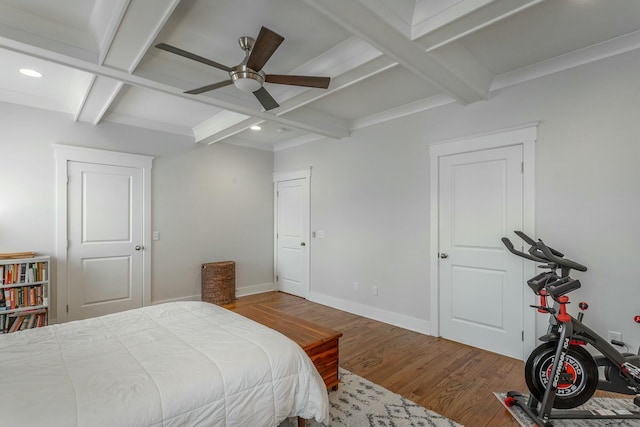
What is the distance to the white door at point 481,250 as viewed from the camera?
3.01 metres

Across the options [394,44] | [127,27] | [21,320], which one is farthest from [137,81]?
[21,320]

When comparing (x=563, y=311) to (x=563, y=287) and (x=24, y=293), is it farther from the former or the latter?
(x=24, y=293)

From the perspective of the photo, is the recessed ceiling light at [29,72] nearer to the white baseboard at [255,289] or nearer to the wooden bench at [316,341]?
the wooden bench at [316,341]

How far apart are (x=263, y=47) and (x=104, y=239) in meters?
3.51

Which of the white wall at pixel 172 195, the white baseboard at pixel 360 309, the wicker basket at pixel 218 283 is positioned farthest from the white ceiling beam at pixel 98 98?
the white baseboard at pixel 360 309

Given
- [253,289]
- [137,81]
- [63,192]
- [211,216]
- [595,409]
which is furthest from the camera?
[253,289]

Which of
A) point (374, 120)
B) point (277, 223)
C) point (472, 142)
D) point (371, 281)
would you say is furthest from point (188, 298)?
point (472, 142)

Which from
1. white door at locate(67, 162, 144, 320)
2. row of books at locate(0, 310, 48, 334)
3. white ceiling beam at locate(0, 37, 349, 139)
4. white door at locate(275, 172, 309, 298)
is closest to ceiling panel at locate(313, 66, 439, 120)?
white ceiling beam at locate(0, 37, 349, 139)

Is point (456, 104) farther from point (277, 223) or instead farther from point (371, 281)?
point (277, 223)

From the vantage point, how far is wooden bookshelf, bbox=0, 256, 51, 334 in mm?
3160

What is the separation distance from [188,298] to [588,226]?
194 inches

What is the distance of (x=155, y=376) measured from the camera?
54.6 inches

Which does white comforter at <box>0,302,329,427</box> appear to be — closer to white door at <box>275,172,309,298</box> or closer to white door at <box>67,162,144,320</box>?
white door at <box>67,162,144,320</box>

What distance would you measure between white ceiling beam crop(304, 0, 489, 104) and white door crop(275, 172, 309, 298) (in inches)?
111
